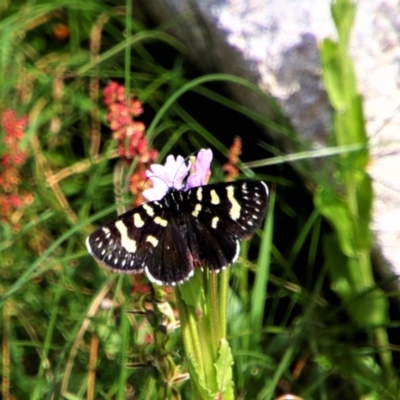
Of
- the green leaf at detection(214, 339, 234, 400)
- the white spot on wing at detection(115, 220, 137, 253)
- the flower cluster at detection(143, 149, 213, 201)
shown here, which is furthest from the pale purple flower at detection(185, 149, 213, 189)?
the green leaf at detection(214, 339, 234, 400)

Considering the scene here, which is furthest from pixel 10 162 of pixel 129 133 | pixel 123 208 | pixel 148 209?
pixel 148 209

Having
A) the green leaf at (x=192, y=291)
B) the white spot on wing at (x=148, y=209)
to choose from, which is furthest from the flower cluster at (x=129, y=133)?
the green leaf at (x=192, y=291)

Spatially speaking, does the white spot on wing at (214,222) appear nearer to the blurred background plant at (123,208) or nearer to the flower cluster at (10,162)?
the blurred background plant at (123,208)

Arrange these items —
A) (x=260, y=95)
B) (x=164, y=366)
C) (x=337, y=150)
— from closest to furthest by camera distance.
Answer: (x=164, y=366) < (x=337, y=150) < (x=260, y=95)

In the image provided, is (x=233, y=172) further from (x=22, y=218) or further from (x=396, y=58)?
(x=22, y=218)

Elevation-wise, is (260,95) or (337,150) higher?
(260,95)

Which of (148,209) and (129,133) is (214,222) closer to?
(148,209)

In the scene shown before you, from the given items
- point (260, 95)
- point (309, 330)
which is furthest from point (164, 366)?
point (260, 95)
